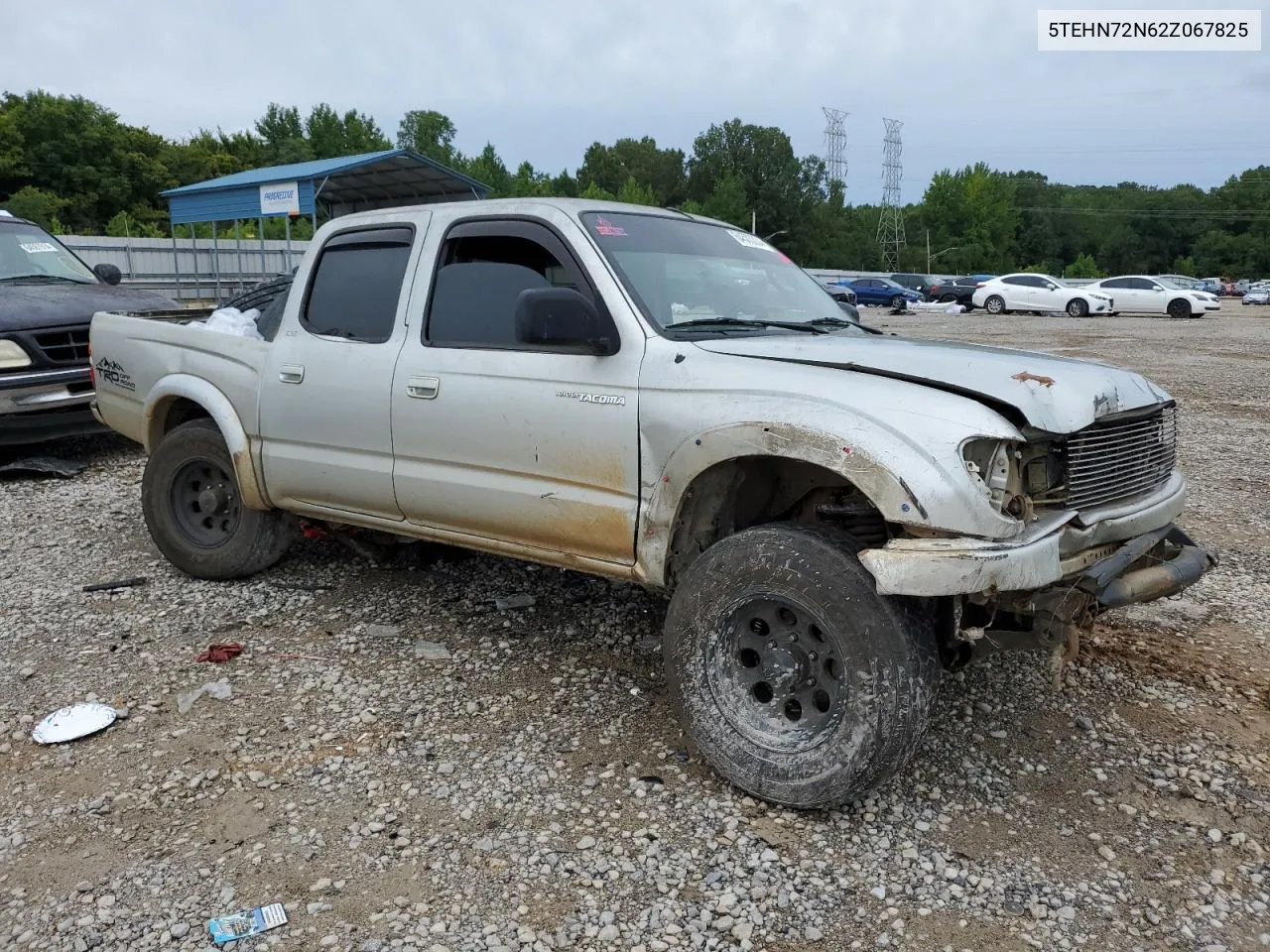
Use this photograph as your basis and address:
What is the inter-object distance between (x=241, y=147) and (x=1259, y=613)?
76.0 metres

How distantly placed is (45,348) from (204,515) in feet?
12.1

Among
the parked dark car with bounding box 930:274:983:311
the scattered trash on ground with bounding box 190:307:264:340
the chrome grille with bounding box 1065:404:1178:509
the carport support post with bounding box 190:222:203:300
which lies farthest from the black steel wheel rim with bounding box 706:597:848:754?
the parked dark car with bounding box 930:274:983:311

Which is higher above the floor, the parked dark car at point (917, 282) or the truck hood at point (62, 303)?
the parked dark car at point (917, 282)

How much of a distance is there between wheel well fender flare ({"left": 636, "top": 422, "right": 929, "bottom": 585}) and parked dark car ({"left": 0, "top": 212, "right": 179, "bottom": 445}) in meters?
6.35

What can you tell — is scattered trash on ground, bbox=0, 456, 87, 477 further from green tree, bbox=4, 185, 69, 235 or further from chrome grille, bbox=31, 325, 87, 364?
green tree, bbox=4, 185, 69, 235

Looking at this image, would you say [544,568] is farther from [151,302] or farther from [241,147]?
[241,147]

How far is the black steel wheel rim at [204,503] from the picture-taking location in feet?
17.3

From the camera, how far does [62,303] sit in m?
8.30

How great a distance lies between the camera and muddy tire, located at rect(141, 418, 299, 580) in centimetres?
516

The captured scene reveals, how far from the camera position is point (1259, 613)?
4.87 meters

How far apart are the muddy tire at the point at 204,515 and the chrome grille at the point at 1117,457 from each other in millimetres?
3809

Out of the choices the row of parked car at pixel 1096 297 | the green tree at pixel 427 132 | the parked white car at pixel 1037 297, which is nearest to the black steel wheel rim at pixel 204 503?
the row of parked car at pixel 1096 297

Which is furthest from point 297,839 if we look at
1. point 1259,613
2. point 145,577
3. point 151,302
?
point 151,302

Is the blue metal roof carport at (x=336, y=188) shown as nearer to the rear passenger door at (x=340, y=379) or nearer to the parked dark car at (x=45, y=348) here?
the parked dark car at (x=45, y=348)
